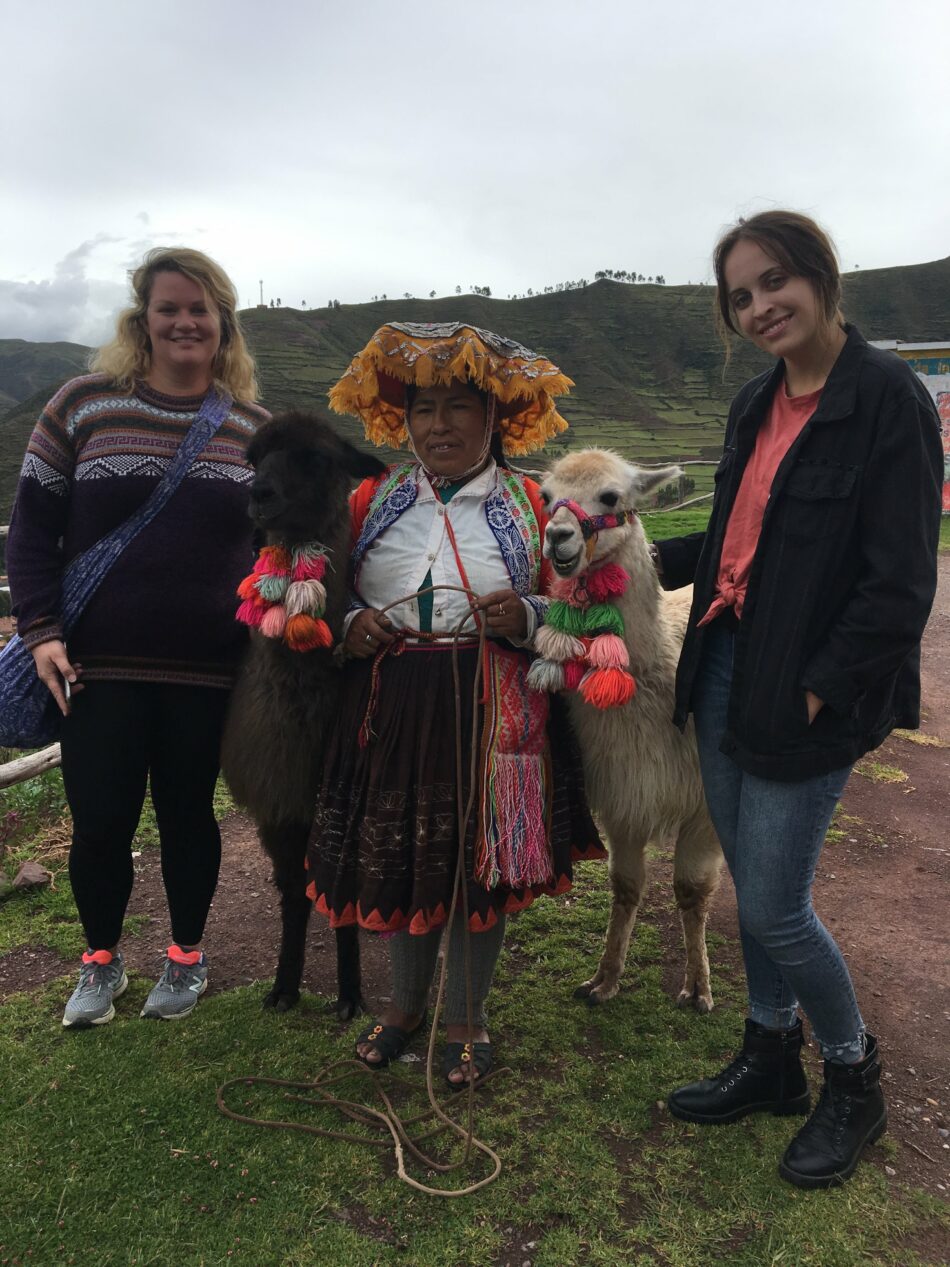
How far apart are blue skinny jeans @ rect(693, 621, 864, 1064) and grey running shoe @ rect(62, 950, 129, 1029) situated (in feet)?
6.25

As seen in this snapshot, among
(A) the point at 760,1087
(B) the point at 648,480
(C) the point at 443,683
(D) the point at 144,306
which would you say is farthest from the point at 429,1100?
(D) the point at 144,306

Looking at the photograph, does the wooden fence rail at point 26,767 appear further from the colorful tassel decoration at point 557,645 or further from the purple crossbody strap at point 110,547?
the colorful tassel decoration at point 557,645

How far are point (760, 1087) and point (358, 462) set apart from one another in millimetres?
1978

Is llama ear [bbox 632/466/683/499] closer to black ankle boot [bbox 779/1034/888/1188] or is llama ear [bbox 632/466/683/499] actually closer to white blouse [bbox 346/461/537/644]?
white blouse [bbox 346/461/537/644]

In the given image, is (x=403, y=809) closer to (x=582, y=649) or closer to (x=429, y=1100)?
(x=582, y=649)

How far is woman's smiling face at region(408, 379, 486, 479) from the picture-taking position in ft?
6.78

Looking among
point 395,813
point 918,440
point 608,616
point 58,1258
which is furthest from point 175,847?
point 918,440

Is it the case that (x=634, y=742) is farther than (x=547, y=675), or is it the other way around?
(x=634, y=742)

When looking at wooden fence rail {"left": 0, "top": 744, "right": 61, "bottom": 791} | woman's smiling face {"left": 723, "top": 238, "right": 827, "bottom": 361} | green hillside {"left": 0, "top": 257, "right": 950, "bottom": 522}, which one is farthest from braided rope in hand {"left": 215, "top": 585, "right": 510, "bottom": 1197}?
green hillside {"left": 0, "top": 257, "right": 950, "bottom": 522}

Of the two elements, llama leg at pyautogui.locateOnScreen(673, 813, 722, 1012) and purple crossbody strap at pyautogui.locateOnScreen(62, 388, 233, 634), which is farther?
llama leg at pyautogui.locateOnScreen(673, 813, 722, 1012)

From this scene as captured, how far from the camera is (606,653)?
2.01 meters

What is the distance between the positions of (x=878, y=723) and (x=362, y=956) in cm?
203

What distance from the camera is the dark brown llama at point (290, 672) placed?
81.9 inches

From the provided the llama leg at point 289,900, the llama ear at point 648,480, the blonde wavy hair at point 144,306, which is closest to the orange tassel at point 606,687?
the llama ear at point 648,480
